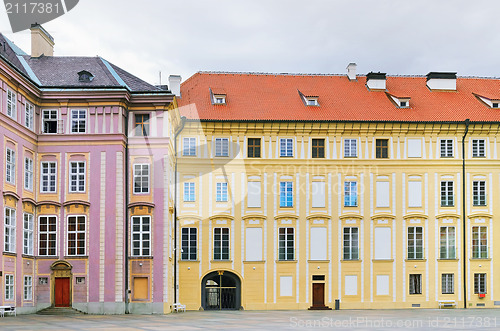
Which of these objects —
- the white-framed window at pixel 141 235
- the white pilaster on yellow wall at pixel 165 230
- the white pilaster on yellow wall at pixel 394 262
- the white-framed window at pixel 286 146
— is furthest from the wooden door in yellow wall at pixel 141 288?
the white pilaster on yellow wall at pixel 394 262

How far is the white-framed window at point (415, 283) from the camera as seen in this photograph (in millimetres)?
60688

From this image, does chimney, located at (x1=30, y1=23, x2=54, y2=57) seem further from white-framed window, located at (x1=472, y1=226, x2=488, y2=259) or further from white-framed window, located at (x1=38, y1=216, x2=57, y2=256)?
white-framed window, located at (x1=472, y1=226, x2=488, y2=259)

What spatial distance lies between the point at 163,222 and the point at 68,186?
20.1 feet

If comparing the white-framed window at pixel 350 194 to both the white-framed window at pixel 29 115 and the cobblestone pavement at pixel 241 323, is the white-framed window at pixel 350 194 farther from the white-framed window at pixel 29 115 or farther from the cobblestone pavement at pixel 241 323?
the white-framed window at pixel 29 115

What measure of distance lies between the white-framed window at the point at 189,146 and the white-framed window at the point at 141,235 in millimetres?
11580

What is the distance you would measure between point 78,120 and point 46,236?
23.8 ft

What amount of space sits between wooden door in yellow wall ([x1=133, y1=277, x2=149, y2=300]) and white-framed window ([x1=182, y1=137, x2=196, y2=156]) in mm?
13697

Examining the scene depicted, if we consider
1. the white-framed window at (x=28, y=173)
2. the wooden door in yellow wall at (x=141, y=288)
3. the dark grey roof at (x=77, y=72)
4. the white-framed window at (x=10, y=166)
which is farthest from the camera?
the dark grey roof at (x=77, y=72)

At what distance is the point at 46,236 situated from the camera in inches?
1922

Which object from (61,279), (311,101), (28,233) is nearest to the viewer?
(28,233)

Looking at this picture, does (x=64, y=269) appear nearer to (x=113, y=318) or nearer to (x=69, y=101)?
(x=113, y=318)

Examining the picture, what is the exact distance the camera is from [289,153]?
202ft

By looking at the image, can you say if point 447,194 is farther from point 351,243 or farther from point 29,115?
point 29,115

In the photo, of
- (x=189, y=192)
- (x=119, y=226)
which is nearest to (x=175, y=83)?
(x=189, y=192)
